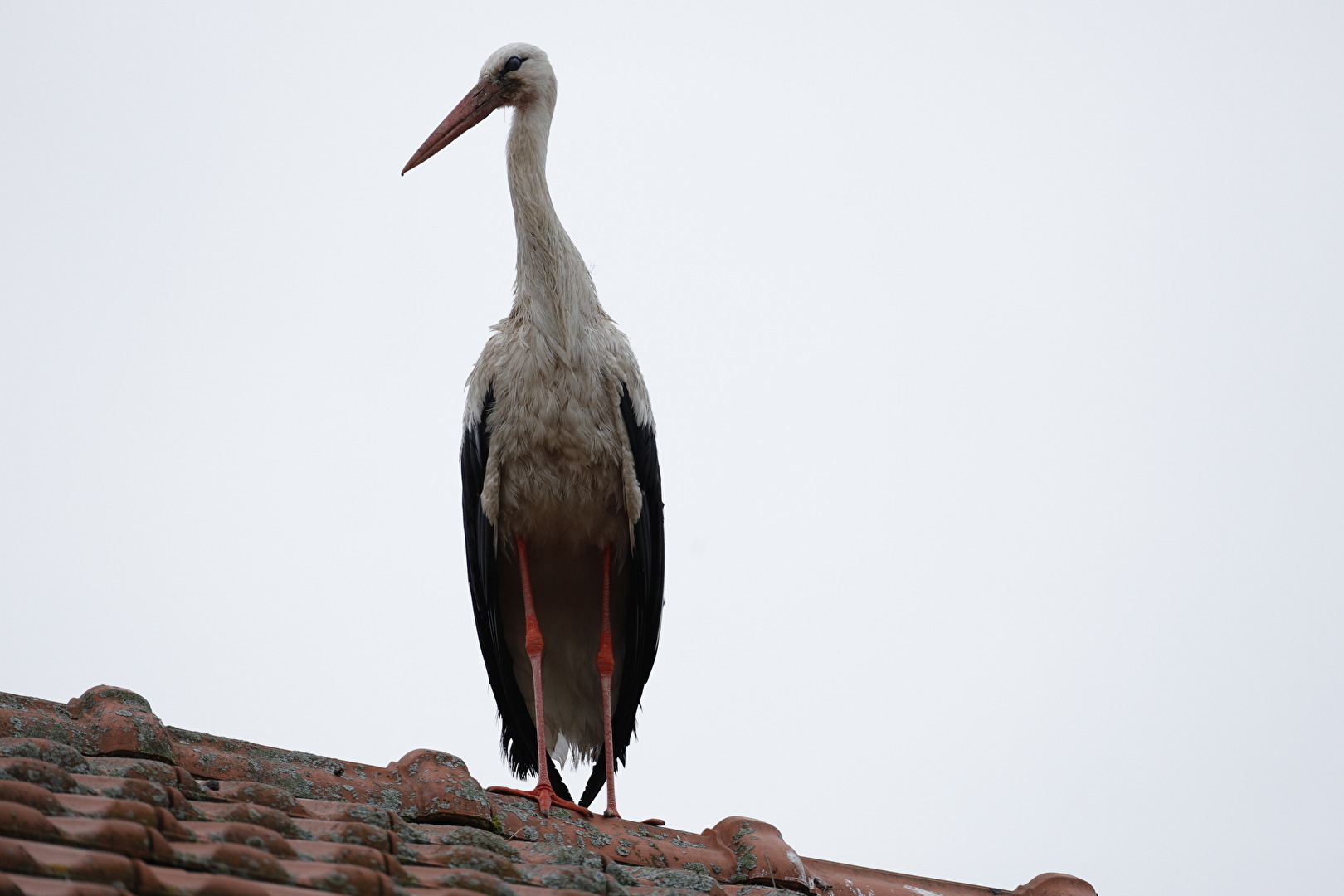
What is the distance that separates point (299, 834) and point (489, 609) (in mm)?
3220

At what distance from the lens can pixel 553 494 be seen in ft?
19.3

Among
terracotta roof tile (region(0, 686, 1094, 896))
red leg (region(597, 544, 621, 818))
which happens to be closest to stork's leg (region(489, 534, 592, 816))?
red leg (region(597, 544, 621, 818))

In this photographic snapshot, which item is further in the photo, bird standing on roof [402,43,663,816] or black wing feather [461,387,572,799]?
black wing feather [461,387,572,799]

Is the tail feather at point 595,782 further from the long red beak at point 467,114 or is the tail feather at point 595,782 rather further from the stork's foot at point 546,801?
the long red beak at point 467,114

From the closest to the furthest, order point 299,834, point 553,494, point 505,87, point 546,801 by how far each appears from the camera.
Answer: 1. point 299,834
2. point 546,801
3. point 553,494
4. point 505,87

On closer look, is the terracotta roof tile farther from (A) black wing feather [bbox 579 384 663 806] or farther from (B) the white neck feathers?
(B) the white neck feathers

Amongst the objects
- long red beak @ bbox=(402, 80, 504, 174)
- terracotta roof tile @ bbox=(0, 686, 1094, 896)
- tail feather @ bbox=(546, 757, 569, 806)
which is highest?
long red beak @ bbox=(402, 80, 504, 174)

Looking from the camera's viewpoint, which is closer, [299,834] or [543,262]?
[299,834]

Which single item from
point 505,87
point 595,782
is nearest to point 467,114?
point 505,87

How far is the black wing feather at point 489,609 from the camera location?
19.4 ft

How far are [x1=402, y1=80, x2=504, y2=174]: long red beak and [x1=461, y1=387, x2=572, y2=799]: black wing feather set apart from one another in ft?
5.00

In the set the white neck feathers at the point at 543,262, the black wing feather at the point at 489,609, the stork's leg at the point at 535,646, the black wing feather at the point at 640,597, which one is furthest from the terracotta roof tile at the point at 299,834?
the white neck feathers at the point at 543,262

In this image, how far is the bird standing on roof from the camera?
5.77 meters

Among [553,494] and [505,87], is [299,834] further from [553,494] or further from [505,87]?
[505,87]
